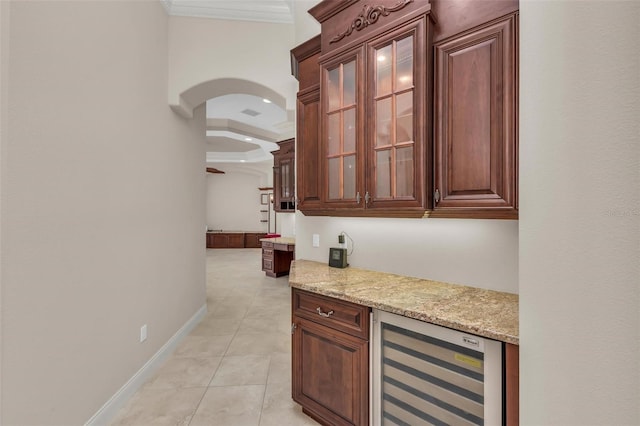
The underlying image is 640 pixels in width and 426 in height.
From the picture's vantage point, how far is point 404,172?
5.66 ft

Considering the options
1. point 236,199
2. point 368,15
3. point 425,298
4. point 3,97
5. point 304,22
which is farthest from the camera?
point 236,199

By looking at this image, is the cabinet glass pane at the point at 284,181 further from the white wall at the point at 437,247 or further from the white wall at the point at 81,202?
the white wall at the point at 437,247

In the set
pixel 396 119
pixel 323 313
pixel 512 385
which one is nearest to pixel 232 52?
pixel 396 119

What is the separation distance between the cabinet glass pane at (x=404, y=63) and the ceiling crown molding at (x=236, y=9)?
5.48ft

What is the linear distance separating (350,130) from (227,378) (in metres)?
2.28

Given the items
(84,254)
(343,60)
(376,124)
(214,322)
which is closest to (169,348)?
(214,322)

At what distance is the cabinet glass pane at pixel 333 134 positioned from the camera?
6.79 ft

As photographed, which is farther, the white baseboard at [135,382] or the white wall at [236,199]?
the white wall at [236,199]

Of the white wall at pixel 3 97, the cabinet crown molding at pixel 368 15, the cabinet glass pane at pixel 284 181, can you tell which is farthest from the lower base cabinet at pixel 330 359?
the cabinet glass pane at pixel 284 181

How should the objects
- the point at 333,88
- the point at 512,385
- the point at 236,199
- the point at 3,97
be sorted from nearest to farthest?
the point at 512,385 → the point at 3,97 → the point at 333,88 → the point at 236,199

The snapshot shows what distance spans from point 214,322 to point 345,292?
2.73 m

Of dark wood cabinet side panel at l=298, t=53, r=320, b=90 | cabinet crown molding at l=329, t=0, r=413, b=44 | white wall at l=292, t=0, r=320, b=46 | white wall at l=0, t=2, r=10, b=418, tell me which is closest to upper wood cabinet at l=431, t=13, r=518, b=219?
cabinet crown molding at l=329, t=0, r=413, b=44

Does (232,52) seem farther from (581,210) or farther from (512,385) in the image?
(512,385)

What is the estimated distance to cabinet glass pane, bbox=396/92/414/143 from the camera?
5.55 ft
